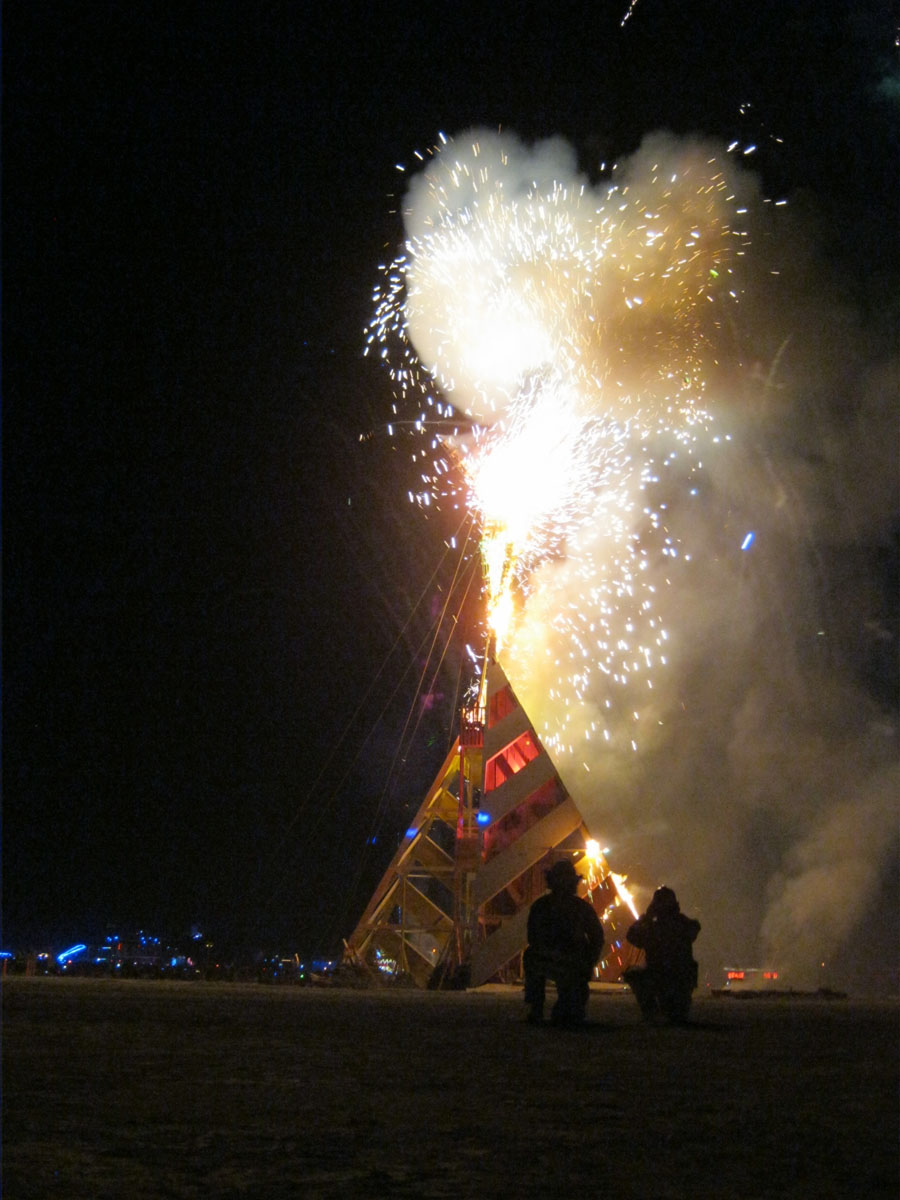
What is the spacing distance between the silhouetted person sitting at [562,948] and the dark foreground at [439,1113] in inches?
32.0

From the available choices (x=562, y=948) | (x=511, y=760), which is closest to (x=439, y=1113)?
(x=562, y=948)

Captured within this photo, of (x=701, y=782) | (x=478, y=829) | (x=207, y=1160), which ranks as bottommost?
(x=207, y=1160)

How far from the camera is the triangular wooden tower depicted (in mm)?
19250

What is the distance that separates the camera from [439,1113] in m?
→ 4.42

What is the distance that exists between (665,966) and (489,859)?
9.53 meters

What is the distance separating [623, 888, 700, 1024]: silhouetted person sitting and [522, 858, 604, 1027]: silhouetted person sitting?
0.81 meters

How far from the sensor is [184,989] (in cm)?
1413

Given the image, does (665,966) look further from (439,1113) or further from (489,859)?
(489,859)

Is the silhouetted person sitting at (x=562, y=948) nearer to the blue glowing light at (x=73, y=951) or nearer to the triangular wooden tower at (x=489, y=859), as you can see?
the triangular wooden tower at (x=489, y=859)

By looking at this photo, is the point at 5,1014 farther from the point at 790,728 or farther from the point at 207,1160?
the point at 790,728

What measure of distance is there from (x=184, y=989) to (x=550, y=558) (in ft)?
33.2

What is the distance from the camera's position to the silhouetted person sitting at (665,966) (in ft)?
32.6

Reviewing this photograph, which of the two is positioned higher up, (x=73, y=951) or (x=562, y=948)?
(x=73, y=951)

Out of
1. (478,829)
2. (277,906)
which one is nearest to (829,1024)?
(478,829)
